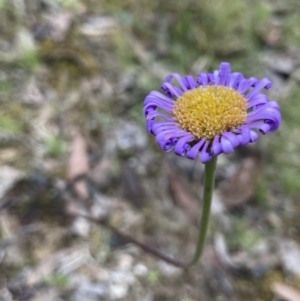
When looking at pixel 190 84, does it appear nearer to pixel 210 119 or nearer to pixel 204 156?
pixel 210 119

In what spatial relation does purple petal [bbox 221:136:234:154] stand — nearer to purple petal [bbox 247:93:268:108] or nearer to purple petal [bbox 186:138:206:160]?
purple petal [bbox 186:138:206:160]

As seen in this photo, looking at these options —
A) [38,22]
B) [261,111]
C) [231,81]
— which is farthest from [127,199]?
[38,22]

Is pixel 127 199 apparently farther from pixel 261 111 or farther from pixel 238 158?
A: pixel 261 111

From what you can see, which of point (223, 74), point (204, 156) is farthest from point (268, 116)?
point (223, 74)

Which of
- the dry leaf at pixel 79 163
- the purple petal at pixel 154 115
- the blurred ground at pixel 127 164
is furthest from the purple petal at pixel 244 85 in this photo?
the dry leaf at pixel 79 163

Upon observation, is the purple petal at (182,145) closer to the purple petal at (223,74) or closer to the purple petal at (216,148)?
the purple petal at (216,148)

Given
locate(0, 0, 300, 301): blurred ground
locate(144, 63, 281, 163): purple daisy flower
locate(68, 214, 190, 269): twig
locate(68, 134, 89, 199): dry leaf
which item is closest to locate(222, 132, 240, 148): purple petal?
locate(144, 63, 281, 163): purple daisy flower
